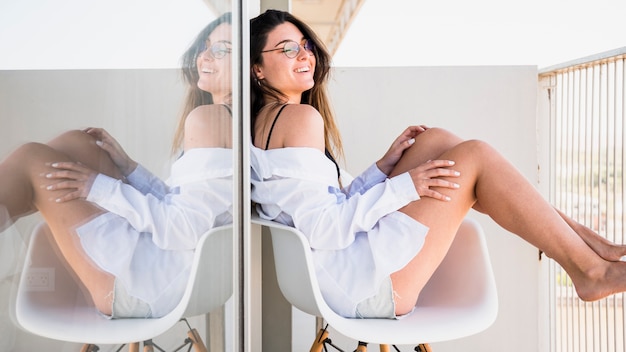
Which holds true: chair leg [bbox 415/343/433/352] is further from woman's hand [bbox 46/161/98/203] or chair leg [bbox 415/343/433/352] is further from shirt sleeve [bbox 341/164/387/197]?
woman's hand [bbox 46/161/98/203]

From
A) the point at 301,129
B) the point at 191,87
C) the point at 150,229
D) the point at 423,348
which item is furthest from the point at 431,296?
the point at 150,229

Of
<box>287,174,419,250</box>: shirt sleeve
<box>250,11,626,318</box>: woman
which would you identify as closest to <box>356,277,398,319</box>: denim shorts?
<box>250,11,626,318</box>: woman

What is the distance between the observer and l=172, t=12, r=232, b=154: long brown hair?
16.1 inches

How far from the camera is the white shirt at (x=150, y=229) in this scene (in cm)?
19

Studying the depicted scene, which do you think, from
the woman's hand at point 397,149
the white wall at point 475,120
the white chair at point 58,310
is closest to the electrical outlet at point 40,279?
the white chair at point 58,310

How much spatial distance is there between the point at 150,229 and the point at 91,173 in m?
0.10

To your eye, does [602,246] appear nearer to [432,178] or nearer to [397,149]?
[432,178]

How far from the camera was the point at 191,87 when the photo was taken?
0.48 metres

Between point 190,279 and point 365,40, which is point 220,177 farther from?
point 365,40

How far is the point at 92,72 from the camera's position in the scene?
0.18 m

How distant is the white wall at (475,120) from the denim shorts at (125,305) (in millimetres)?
2251

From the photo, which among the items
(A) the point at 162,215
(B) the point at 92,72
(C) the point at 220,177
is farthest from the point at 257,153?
(B) the point at 92,72

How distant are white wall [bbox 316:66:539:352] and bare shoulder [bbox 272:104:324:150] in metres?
1.07

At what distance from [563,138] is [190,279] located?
9.86ft
